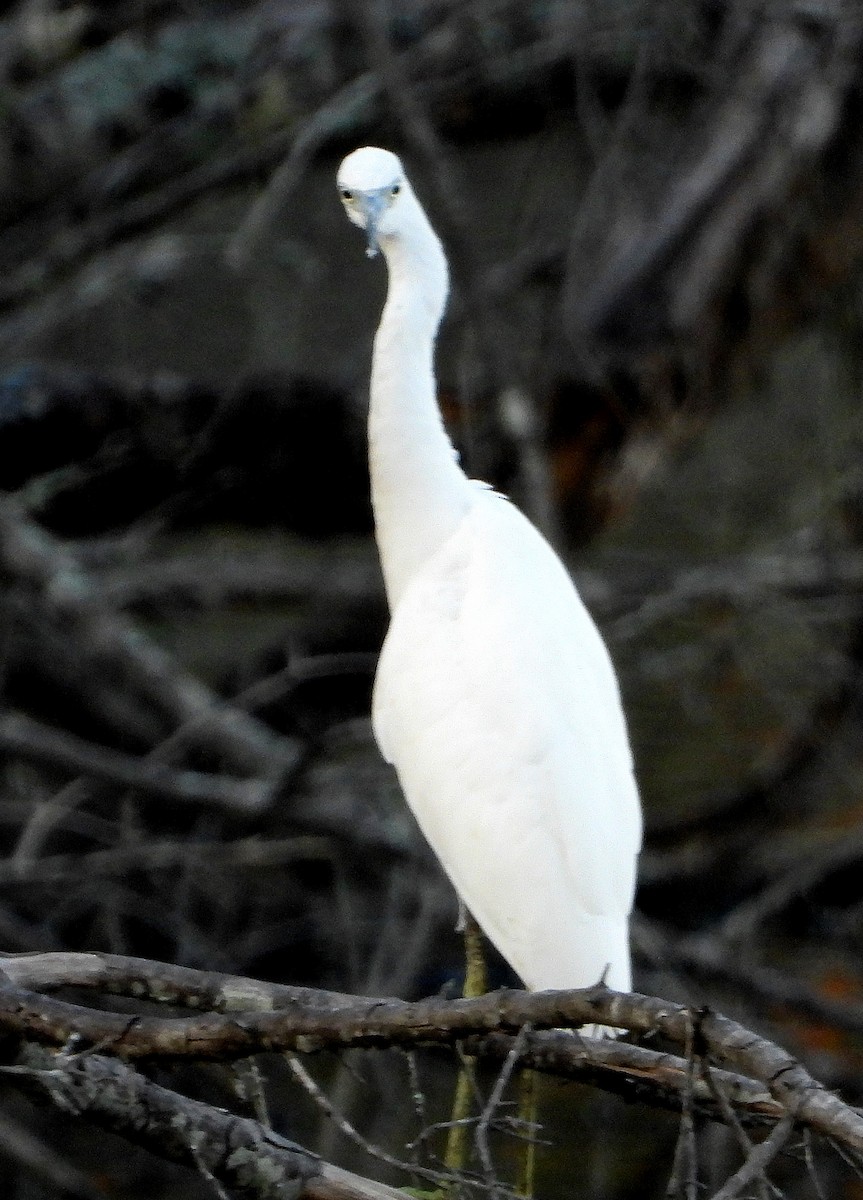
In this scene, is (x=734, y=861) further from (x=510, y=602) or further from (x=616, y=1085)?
(x=616, y=1085)

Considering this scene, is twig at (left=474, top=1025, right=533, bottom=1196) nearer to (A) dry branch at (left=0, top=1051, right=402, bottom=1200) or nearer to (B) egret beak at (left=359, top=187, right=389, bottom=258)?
(A) dry branch at (left=0, top=1051, right=402, bottom=1200)

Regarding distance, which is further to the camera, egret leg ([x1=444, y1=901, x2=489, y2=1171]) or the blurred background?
the blurred background

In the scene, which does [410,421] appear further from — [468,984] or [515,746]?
[468,984]

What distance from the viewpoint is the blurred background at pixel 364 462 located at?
241cm

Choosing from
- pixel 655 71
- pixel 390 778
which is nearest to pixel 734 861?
pixel 390 778

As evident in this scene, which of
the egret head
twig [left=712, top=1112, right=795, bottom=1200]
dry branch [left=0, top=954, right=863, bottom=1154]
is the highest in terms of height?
the egret head

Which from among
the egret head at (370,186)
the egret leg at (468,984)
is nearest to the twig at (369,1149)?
the egret leg at (468,984)

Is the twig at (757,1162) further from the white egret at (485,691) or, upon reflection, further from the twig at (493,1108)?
the white egret at (485,691)

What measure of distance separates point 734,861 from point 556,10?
51.3 inches

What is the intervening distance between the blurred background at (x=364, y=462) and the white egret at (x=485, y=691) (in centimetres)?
47

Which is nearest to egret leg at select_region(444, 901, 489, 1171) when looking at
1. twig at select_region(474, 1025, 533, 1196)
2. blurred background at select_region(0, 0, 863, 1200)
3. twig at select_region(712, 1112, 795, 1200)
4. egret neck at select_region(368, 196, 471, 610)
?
egret neck at select_region(368, 196, 471, 610)

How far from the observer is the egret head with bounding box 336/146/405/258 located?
1657mm

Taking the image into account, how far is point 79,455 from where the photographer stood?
266 centimetres

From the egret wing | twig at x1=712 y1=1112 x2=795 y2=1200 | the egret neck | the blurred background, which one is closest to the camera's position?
twig at x1=712 y1=1112 x2=795 y2=1200
